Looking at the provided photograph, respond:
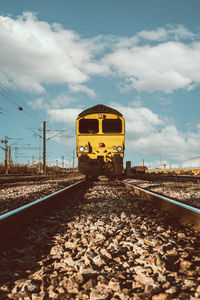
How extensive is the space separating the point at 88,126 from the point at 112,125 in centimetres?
113

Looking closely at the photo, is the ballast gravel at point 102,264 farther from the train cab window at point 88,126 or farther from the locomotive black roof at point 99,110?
the locomotive black roof at point 99,110

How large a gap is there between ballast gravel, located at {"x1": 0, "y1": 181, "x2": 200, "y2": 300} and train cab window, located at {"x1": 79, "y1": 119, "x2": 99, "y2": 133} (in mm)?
9266

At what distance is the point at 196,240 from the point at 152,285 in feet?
4.25

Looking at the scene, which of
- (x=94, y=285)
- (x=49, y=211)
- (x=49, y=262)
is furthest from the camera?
(x=49, y=211)

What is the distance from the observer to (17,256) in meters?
2.21

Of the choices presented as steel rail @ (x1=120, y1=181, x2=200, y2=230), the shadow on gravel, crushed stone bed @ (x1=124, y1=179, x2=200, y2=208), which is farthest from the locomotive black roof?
the shadow on gravel

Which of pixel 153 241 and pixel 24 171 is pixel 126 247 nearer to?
pixel 153 241

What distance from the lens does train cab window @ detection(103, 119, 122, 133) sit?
40.4 ft

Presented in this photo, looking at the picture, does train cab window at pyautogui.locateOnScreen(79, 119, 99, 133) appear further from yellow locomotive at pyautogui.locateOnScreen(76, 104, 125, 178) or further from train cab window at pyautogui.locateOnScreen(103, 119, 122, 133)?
train cab window at pyautogui.locateOnScreen(103, 119, 122, 133)

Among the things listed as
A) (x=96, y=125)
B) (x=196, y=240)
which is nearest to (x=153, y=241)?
(x=196, y=240)

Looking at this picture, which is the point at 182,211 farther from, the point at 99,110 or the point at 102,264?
the point at 99,110

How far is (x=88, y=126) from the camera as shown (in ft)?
40.4

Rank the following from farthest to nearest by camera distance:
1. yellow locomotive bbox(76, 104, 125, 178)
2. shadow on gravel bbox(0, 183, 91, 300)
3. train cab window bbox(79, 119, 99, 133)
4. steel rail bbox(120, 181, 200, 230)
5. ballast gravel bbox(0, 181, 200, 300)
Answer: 1. train cab window bbox(79, 119, 99, 133)
2. yellow locomotive bbox(76, 104, 125, 178)
3. steel rail bbox(120, 181, 200, 230)
4. shadow on gravel bbox(0, 183, 91, 300)
5. ballast gravel bbox(0, 181, 200, 300)

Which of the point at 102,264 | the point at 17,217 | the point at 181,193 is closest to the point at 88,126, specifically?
the point at 181,193
